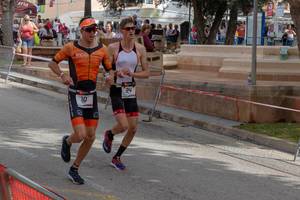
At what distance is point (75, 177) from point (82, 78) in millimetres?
1141

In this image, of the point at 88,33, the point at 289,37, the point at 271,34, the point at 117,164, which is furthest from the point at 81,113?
the point at 271,34

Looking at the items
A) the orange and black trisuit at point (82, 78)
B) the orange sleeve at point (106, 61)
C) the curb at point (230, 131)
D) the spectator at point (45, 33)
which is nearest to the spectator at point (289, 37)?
the spectator at point (45, 33)

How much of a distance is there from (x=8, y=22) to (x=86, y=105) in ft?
55.2

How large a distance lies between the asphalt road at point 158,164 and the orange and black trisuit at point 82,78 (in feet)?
2.71

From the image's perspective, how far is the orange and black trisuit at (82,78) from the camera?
6.74m

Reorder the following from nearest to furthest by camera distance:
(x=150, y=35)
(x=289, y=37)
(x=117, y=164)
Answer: (x=117, y=164) < (x=150, y=35) < (x=289, y=37)

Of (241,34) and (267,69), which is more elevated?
(241,34)

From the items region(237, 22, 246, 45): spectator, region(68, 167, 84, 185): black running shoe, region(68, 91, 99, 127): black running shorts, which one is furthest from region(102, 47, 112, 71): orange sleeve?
region(237, 22, 246, 45): spectator

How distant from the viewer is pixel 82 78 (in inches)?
267

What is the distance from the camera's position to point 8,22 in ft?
74.3

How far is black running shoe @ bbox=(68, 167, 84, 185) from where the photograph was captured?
6738 mm

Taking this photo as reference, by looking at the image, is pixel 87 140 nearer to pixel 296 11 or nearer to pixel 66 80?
pixel 66 80

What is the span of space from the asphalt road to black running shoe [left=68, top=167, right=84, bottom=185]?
0.07m

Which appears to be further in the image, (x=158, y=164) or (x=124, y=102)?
(x=158, y=164)
